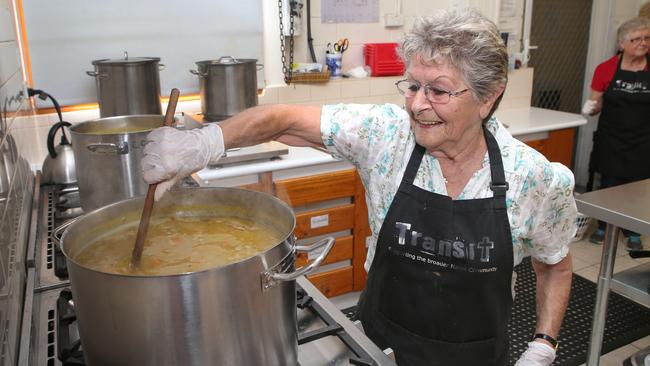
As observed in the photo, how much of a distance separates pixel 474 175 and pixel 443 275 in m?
0.26

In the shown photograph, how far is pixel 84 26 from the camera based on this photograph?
102 inches

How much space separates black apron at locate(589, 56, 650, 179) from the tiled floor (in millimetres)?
532

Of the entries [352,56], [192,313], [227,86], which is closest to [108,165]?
[192,313]

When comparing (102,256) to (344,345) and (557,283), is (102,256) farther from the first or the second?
(557,283)

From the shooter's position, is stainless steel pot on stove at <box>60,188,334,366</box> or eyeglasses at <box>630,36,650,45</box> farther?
eyeglasses at <box>630,36,650,45</box>

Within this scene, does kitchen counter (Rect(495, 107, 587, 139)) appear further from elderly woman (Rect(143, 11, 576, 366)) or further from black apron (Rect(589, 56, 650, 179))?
elderly woman (Rect(143, 11, 576, 366))

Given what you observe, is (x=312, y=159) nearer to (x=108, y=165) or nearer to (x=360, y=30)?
(x=360, y=30)

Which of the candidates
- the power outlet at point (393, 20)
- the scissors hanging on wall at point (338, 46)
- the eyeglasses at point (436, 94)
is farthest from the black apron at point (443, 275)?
the power outlet at point (393, 20)

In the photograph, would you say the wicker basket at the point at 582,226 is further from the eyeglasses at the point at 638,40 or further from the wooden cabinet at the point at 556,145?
the eyeglasses at the point at 638,40

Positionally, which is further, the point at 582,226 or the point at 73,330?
the point at 582,226

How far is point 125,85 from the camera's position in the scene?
2207mm

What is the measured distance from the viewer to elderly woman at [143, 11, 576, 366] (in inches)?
48.7

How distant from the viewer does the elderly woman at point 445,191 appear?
124 centimetres

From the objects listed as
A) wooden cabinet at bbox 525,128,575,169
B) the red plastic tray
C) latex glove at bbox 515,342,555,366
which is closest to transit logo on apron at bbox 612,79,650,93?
wooden cabinet at bbox 525,128,575,169
